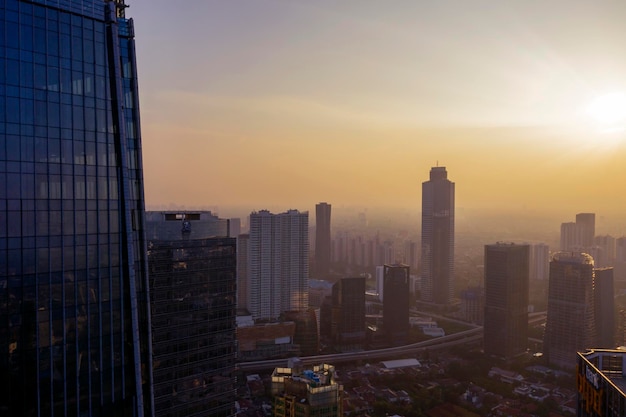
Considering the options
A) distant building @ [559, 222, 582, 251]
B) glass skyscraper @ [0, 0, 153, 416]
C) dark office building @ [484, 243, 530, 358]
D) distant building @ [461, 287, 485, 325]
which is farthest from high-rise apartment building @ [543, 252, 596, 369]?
glass skyscraper @ [0, 0, 153, 416]

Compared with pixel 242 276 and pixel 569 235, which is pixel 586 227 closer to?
pixel 569 235

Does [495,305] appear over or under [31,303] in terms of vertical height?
under

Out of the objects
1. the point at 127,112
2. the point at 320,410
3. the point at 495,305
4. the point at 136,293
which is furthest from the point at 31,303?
the point at 495,305

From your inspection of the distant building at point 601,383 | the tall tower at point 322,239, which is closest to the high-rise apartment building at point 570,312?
the distant building at point 601,383

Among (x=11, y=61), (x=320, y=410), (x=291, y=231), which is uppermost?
(x=11, y=61)

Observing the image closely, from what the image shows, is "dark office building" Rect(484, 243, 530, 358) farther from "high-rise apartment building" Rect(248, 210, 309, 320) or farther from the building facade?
the building facade

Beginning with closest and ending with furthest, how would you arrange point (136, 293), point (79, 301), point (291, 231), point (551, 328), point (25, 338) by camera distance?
point (25, 338) < point (79, 301) < point (136, 293) < point (551, 328) < point (291, 231)

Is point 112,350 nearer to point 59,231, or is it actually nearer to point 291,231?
point 59,231
